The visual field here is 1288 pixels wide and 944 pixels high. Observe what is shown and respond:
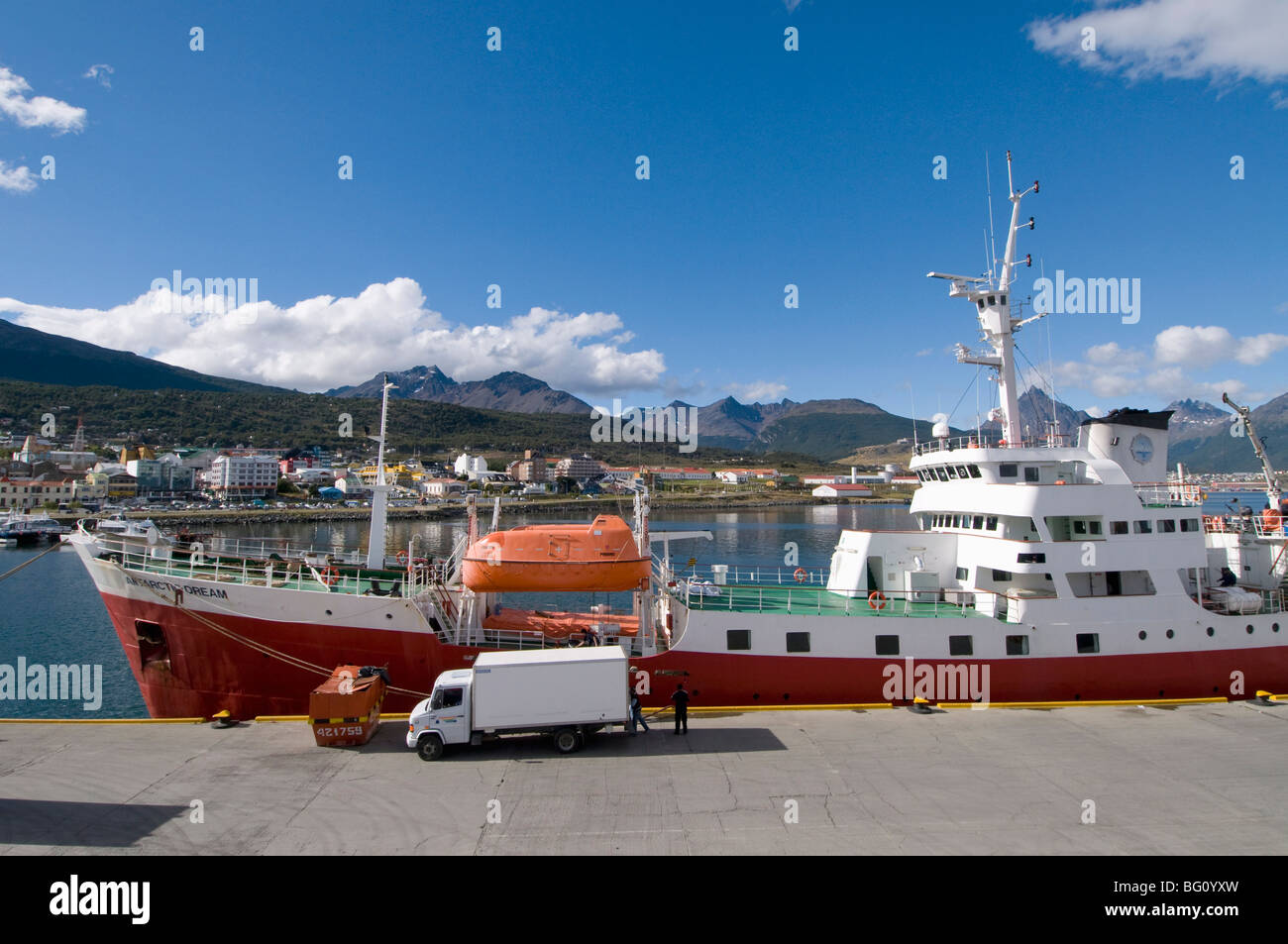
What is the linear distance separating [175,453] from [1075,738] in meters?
144

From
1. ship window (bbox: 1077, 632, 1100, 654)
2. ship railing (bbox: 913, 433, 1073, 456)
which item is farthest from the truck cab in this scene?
ship window (bbox: 1077, 632, 1100, 654)

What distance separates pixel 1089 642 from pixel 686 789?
1080cm

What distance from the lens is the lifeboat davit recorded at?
44.3ft

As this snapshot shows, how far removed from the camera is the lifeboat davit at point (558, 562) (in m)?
13.5

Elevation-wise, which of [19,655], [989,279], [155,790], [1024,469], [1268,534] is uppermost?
→ [989,279]

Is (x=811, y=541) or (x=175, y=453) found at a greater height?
(x=175, y=453)

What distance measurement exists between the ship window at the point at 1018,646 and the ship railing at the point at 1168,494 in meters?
4.60

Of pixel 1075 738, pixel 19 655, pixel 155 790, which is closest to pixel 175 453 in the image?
pixel 19 655

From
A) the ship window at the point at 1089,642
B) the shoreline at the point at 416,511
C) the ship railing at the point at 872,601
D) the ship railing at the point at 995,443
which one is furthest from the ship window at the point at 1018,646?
the shoreline at the point at 416,511

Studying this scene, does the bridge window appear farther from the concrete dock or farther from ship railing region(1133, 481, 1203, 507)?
ship railing region(1133, 481, 1203, 507)

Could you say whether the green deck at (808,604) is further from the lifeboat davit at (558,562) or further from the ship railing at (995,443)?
the ship railing at (995,443)

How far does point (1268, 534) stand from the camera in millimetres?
17094

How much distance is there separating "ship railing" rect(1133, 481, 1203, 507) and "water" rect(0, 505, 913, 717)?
37.4 feet
